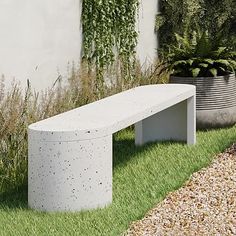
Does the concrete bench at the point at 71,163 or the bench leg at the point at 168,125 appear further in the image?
the bench leg at the point at 168,125

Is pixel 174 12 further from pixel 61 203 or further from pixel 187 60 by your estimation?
pixel 61 203

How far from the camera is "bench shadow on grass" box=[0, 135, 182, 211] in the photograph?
5.89 metres

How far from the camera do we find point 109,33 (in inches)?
376

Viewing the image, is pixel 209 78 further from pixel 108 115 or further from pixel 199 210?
pixel 199 210

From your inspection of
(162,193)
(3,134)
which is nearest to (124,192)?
(162,193)

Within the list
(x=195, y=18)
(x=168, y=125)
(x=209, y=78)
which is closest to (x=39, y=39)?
(x=168, y=125)

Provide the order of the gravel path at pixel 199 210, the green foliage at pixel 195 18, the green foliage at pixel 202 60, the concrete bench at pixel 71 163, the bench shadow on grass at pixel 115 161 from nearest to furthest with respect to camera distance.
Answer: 1. the gravel path at pixel 199 210
2. the concrete bench at pixel 71 163
3. the bench shadow on grass at pixel 115 161
4. the green foliage at pixel 202 60
5. the green foliage at pixel 195 18

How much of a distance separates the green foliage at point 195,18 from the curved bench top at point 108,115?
357 centimetres

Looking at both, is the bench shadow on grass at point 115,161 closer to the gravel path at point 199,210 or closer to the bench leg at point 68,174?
the bench leg at point 68,174

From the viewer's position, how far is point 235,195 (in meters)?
6.09

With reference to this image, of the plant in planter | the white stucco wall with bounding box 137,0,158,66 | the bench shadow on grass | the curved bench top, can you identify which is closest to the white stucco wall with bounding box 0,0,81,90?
the curved bench top

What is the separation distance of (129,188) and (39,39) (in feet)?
7.88

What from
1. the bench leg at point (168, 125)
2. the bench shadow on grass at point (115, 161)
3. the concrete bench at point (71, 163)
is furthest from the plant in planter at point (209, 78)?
the concrete bench at point (71, 163)

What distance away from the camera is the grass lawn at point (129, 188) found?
208 inches
